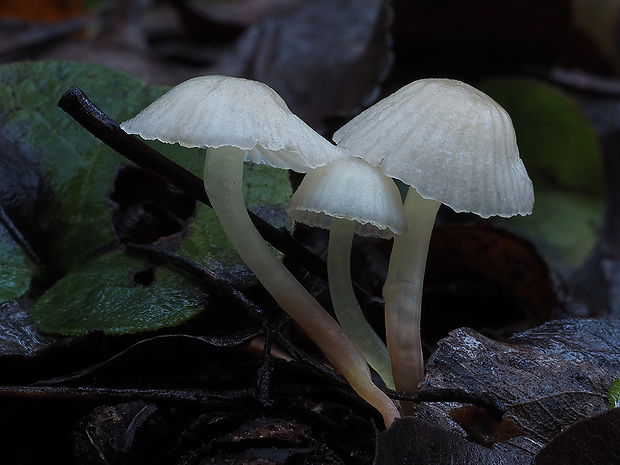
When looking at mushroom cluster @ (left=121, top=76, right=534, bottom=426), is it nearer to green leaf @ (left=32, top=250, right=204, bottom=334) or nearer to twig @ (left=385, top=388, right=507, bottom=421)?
twig @ (left=385, top=388, right=507, bottom=421)

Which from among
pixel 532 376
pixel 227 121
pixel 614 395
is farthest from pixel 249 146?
pixel 614 395

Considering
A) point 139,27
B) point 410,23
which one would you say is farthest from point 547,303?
point 139,27

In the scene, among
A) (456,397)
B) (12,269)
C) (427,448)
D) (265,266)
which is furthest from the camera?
(12,269)

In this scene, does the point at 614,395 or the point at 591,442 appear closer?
the point at 591,442

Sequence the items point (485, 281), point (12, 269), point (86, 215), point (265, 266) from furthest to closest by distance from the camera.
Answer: point (485, 281) → point (86, 215) → point (12, 269) → point (265, 266)

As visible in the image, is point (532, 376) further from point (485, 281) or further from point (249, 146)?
point (485, 281)

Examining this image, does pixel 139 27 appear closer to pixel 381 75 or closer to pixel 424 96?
pixel 381 75

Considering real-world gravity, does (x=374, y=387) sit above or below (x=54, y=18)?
below
